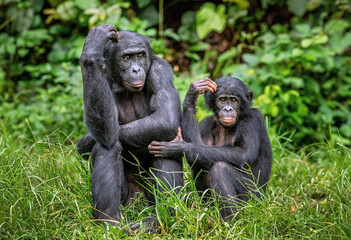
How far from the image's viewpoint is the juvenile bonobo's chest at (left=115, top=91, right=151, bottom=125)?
15.9 ft

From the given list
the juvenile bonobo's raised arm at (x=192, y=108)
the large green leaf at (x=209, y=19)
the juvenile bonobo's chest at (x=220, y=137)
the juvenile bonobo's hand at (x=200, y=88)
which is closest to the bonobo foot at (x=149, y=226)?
the juvenile bonobo's raised arm at (x=192, y=108)

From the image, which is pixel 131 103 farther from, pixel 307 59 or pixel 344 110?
pixel 344 110

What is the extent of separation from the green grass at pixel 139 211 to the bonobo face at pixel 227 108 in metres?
0.75

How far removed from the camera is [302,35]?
8.02m

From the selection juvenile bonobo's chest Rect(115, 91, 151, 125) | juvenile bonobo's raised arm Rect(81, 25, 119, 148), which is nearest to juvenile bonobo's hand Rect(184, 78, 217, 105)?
juvenile bonobo's chest Rect(115, 91, 151, 125)

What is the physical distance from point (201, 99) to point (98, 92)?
9.87 feet

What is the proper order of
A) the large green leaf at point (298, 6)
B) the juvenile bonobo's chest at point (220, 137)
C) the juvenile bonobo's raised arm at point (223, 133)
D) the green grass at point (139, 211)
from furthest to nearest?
1. the large green leaf at point (298, 6)
2. the juvenile bonobo's chest at point (220, 137)
3. the juvenile bonobo's raised arm at point (223, 133)
4. the green grass at point (139, 211)

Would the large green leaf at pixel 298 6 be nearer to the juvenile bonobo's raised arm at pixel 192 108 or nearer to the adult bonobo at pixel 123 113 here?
the juvenile bonobo's raised arm at pixel 192 108

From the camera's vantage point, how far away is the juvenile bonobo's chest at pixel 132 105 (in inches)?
190

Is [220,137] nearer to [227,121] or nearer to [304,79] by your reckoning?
[227,121]

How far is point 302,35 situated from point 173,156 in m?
4.25

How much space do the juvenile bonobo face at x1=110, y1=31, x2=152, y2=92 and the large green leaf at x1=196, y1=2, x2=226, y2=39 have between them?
14.0 ft

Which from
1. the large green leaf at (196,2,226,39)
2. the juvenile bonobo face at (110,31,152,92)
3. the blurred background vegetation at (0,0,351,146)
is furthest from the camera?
the large green leaf at (196,2,226,39)

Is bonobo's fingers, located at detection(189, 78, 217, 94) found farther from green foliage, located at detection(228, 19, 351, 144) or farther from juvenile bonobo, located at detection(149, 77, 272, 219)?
green foliage, located at detection(228, 19, 351, 144)
